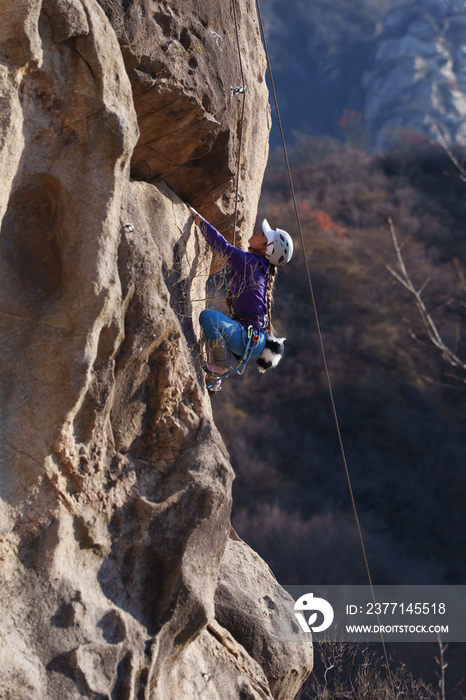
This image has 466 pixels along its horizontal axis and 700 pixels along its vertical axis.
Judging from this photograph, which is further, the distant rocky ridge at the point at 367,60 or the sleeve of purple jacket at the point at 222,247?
the distant rocky ridge at the point at 367,60

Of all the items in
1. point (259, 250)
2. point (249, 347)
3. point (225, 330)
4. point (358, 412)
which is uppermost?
point (259, 250)

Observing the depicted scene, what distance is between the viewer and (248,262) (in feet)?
20.1

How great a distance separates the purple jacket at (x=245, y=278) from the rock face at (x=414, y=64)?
32331mm

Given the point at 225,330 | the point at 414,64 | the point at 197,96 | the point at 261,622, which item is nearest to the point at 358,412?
the point at 261,622

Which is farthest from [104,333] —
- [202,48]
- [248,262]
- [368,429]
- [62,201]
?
[368,429]

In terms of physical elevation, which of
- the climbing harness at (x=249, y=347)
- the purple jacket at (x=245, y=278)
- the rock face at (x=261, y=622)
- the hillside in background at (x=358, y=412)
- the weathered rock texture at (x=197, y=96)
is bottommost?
the hillside in background at (x=358, y=412)

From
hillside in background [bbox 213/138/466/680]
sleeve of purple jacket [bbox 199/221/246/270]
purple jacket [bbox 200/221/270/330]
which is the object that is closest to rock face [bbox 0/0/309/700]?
purple jacket [bbox 200/221/270/330]

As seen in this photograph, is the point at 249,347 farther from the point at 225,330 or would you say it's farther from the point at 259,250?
the point at 259,250

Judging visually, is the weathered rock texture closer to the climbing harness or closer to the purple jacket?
the purple jacket

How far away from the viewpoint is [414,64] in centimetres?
3938

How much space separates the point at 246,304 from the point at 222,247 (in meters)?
0.58

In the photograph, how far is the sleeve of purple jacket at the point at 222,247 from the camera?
614 cm

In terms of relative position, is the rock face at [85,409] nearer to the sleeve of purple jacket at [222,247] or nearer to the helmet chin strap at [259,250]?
the sleeve of purple jacket at [222,247]

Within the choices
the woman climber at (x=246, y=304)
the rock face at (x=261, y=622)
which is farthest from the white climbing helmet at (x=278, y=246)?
the rock face at (x=261, y=622)
